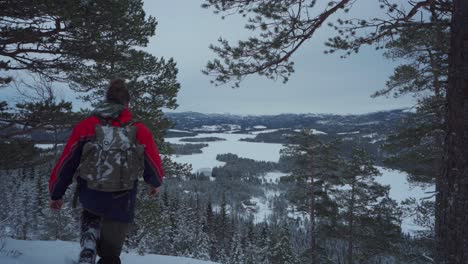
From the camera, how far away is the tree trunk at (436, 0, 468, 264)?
3.32m

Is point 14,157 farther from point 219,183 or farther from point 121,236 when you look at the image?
point 219,183

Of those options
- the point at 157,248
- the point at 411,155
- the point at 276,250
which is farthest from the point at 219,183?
the point at 411,155

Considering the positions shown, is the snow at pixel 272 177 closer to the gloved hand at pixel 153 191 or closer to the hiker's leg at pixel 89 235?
the gloved hand at pixel 153 191

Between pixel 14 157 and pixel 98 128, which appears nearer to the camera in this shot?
pixel 98 128

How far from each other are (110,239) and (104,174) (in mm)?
613

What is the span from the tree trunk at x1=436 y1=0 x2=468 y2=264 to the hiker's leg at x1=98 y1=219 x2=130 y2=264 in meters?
3.53

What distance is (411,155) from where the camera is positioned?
1061 centimetres

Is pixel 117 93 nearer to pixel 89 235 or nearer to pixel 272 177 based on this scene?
pixel 89 235

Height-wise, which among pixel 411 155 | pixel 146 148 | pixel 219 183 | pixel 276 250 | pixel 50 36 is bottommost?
pixel 219 183

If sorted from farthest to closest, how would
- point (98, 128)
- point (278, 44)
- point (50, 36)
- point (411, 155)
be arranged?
point (411, 155)
point (50, 36)
point (278, 44)
point (98, 128)

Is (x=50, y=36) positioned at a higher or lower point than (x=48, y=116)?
higher

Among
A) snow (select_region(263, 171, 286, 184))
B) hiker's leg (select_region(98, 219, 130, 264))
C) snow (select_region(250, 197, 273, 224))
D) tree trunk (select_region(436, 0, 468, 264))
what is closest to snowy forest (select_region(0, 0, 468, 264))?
tree trunk (select_region(436, 0, 468, 264))

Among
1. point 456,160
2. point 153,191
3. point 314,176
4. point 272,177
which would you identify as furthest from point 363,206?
point 272,177

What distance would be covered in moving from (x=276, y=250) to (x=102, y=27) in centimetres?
1943
